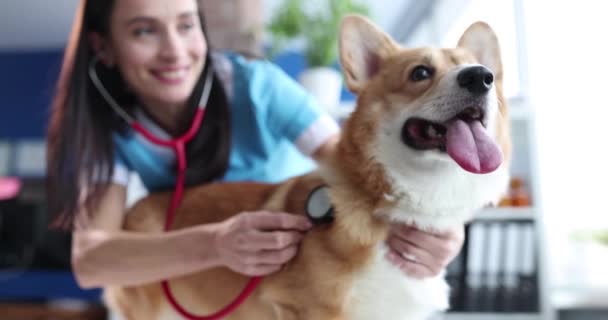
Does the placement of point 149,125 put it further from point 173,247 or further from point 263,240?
point 263,240

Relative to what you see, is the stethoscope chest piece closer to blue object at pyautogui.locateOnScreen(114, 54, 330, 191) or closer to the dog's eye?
the dog's eye

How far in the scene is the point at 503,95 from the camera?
2.56 ft

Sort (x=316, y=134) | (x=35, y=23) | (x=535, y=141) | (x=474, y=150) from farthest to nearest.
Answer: (x=35, y=23) < (x=535, y=141) < (x=316, y=134) < (x=474, y=150)

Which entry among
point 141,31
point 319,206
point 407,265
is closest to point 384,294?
point 407,265

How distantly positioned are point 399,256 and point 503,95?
288mm

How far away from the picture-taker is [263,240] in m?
0.76

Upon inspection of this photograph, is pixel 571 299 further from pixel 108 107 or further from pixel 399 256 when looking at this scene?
pixel 108 107

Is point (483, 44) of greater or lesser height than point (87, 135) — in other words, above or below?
above

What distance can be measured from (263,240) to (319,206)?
0.33ft

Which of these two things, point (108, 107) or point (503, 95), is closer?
point (503, 95)

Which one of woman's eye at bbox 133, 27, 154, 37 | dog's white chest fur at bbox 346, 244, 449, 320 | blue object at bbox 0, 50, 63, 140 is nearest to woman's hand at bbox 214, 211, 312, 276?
dog's white chest fur at bbox 346, 244, 449, 320

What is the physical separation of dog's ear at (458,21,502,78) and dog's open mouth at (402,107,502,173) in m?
0.16

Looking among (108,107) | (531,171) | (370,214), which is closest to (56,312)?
(108,107)

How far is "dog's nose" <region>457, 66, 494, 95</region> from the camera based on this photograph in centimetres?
64
